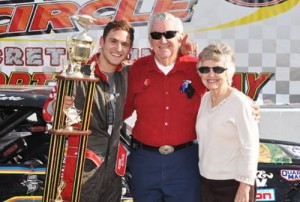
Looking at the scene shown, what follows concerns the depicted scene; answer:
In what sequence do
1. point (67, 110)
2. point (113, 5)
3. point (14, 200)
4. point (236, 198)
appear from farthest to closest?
point (113, 5)
point (14, 200)
point (236, 198)
point (67, 110)

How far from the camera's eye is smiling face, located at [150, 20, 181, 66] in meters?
2.97

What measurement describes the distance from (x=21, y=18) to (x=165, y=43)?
3944 millimetres

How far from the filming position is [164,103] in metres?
3.02

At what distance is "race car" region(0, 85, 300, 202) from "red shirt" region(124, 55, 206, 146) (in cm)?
49

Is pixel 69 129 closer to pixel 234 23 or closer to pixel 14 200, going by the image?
pixel 14 200

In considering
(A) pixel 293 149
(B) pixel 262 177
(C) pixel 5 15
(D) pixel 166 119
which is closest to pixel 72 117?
(D) pixel 166 119

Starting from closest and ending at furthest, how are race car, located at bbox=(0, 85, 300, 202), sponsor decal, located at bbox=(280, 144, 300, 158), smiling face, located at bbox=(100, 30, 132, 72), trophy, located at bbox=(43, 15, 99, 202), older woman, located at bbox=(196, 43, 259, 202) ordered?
trophy, located at bbox=(43, 15, 99, 202) → older woman, located at bbox=(196, 43, 259, 202) → smiling face, located at bbox=(100, 30, 132, 72) → race car, located at bbox=(0, 85, 300, 202) → sponsor decal, located at bbox=(280, 144, 300, 158)

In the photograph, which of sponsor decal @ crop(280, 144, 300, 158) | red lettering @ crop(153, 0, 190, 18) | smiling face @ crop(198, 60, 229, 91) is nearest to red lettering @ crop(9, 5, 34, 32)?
red lettering @ crop(153, 0, 190, 18)

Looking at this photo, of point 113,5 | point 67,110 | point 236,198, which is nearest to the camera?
point 67,110

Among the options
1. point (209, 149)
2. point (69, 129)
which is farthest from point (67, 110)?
point (209, 149)

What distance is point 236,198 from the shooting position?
2807mm

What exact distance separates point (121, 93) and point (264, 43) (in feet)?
12.8

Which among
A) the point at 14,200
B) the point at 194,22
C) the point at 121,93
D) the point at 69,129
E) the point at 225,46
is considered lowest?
the point at 14,200

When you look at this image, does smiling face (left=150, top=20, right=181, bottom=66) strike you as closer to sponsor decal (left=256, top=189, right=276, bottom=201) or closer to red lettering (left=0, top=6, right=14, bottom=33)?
sponsor decal (left=256, top=189, right=276, bottom=201)
